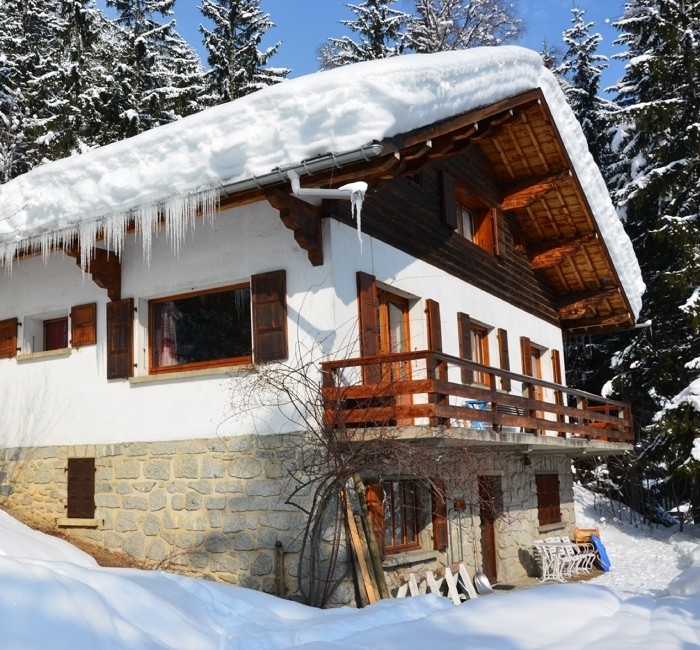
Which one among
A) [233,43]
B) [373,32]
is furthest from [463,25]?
[233,43]

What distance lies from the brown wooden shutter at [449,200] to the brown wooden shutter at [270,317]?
3571 mm

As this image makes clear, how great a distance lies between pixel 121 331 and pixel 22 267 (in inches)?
82.9

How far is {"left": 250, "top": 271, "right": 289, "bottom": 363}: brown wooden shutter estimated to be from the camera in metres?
8.72

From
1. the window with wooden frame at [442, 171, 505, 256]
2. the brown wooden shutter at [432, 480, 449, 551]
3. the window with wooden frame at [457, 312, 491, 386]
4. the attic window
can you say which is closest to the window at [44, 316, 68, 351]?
the brown wooden shutter at [432, 480, 449, 551]

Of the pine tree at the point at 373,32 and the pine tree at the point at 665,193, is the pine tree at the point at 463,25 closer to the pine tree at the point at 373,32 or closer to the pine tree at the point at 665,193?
the pine tree at the point at 373,32

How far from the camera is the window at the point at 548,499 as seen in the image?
14.4 meters

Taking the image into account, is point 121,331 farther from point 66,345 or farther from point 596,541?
point 596,541

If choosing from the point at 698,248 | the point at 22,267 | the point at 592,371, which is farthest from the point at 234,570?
the point at 592,371

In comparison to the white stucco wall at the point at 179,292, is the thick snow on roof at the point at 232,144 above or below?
above

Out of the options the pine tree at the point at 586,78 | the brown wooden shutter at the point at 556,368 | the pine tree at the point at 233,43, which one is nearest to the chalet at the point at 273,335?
the brown wooden shutter at the point at 556,368

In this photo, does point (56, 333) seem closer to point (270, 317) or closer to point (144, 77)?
point (270, 317)

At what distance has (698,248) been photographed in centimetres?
1888

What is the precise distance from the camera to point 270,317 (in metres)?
8.79

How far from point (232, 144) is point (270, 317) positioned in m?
1.82
